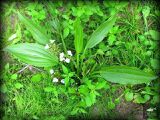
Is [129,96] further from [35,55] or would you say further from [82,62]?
[35,55]

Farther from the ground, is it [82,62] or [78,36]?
[78,36]

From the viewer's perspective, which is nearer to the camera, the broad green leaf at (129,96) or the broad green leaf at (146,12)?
the broad green leaf at (129,96)

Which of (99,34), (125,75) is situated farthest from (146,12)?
(125,75)

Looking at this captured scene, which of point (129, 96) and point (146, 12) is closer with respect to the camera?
point (129, 96)

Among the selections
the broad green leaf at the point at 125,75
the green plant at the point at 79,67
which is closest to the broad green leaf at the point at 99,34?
the green plant at the point at 79,67

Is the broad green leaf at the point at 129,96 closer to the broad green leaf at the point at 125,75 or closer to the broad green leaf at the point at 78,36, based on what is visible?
the broad green leaf at the point at 125,75

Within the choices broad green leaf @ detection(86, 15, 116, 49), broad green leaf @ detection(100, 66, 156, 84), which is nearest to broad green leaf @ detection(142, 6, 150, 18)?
broad green leaf @ detection(86, 15, 116, 49)

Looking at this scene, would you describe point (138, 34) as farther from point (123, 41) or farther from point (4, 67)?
point (4, 67)
